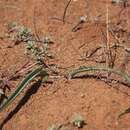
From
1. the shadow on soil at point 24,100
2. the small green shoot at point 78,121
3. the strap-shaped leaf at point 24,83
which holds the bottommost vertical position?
the small green shoot at point 78,121

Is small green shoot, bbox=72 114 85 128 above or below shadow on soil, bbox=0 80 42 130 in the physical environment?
below

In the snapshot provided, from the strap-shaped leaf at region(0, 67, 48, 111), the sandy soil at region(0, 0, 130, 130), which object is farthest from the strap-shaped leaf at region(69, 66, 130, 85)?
the strap-shaped leaf at region(0, 67, 48, 111)

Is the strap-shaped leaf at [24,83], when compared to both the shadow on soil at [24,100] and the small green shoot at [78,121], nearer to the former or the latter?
the shadow on soil at [24,100]

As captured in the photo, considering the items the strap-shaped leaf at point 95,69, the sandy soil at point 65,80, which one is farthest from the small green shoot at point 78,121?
Result: the strap-shaped leaf at point 95,69

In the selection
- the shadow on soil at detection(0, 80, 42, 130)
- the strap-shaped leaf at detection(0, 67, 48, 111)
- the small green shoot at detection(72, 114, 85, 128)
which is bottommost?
the small green shoot at detection(72, 114, 85, 128)

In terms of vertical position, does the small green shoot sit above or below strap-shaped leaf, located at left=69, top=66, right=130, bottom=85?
below

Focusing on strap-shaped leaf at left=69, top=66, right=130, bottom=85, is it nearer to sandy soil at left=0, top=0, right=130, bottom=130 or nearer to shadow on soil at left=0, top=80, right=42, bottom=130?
sandy soil at left=0, top=0, right=130, bottom=130

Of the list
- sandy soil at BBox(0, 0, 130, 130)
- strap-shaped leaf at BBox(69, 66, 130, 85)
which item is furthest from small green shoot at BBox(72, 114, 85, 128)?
strap-shaped leaf at BBox(69, 66, 130, 85)

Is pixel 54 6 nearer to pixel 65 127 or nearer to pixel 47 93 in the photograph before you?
pixel 47 93

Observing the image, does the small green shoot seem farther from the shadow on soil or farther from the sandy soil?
the shadow on soil

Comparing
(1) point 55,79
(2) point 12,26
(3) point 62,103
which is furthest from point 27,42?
(3) point 62,103

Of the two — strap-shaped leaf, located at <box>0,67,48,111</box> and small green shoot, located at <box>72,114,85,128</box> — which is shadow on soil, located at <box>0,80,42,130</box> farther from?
small green shoot, located at <box>72,114,85,128</box>
